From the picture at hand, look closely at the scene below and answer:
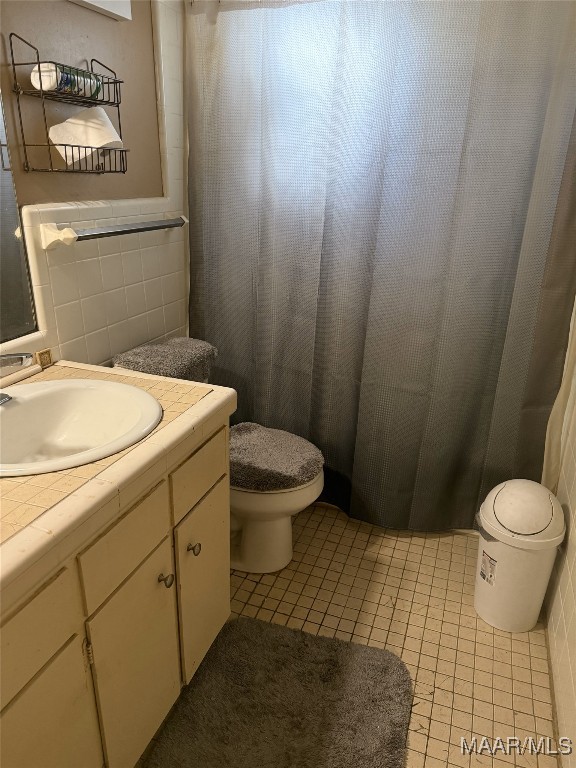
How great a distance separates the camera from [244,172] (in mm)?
1870

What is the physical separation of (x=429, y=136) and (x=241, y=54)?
68 centimetres

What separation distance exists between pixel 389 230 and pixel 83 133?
93cm

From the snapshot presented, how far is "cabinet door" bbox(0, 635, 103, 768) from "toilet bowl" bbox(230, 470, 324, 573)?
82 centimetres

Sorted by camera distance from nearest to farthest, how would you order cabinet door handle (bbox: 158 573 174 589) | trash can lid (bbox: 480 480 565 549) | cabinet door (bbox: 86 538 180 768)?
cabinet door (bbox: 86 538 180 768), cabinet door handle (bbox: 158 573 174 589), trash can lid (bbox: 480 480 565 549)

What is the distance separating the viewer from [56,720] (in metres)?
0.88

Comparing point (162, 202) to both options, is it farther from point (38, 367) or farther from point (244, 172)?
point (38, 367)

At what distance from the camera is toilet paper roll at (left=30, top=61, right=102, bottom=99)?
4.09ft

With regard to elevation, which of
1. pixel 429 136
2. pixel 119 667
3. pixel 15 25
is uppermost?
pixel 15 25

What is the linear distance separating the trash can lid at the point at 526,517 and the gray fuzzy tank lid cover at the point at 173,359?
39.9 inches

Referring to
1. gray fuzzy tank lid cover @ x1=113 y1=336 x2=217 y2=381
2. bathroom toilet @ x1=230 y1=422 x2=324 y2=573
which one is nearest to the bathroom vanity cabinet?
bathroom toilet @ x1=230 y1=422 x2=324 y2=573

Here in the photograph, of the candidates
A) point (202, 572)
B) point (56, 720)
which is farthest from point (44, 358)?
point (56, 720)

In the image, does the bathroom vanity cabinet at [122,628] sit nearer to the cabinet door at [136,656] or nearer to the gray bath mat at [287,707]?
the cabinet door at [136,656]

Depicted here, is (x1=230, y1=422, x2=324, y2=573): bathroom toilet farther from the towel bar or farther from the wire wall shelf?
the wire wall shelf

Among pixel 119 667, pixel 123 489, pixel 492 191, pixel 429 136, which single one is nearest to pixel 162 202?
pixel 429 136
